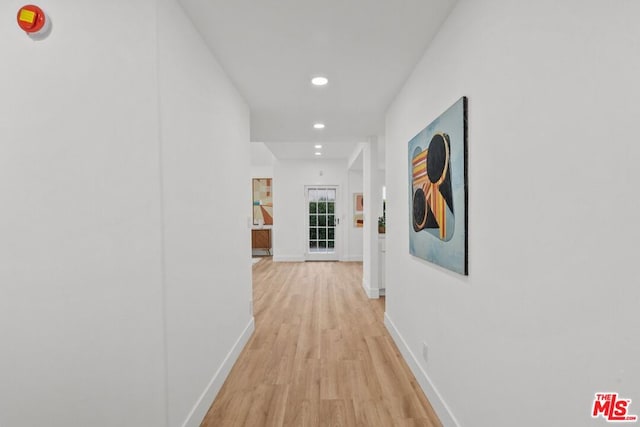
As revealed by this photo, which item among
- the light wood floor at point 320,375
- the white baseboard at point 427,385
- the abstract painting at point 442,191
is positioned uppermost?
the abstract painting at point 442,191

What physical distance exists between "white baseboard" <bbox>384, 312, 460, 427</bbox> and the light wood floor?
5 centimetres

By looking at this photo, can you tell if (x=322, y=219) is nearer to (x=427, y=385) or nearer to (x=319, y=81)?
(x=319, y=81)

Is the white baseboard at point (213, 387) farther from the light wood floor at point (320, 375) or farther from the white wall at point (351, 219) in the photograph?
the white wall at point (351, 219)

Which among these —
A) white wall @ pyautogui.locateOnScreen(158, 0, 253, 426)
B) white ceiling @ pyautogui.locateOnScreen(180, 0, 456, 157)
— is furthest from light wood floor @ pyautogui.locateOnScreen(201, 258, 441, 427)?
white ceiling @ pyautogui.locateOnScreen(180, 0, 456, 157)

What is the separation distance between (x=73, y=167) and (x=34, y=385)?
1.02m

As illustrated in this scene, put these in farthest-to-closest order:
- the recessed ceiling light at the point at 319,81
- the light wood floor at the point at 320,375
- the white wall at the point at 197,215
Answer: the recessed ceiling light at the point at 319,81 < the light wood floor at the point at 320,375 < the white wall at the point at 197,215

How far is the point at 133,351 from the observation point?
1.47 metres

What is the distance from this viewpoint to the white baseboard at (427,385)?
1847mm

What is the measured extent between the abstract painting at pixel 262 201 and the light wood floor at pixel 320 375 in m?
5.50

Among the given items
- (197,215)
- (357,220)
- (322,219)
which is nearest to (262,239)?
(322,219)

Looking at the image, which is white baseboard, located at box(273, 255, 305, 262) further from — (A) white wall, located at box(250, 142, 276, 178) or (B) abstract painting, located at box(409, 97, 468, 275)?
(B) abstract painting, located at box(409, 97, 468, 275)

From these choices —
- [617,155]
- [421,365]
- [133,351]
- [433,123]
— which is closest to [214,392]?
[133,351]

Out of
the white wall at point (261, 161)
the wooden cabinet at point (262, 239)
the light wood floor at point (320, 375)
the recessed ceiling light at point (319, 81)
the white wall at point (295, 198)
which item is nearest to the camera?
the light wood floor at point (320, 375)

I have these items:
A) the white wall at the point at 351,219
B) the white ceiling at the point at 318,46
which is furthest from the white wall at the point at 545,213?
the white wall at the point at 351,219
